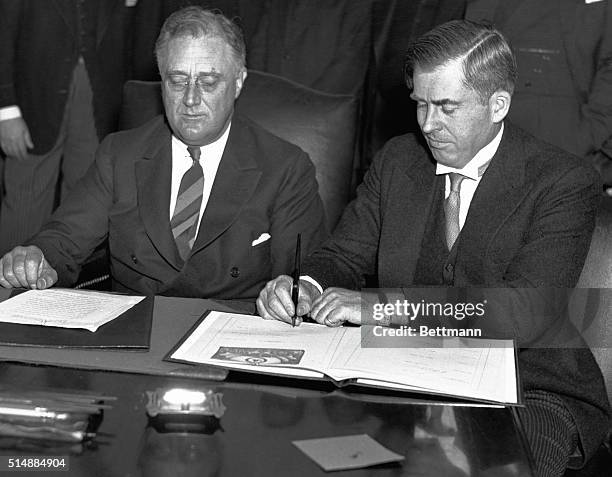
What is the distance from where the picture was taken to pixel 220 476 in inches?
52.0

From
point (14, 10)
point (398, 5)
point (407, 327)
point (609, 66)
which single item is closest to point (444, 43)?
point (407, 327)

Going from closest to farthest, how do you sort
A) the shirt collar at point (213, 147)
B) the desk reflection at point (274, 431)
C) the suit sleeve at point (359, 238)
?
the desk reflection at point (274, 431)
the suit sleeve at point (359, 238)
the shirt collar at point (213, 147)

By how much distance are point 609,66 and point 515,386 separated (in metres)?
1.83

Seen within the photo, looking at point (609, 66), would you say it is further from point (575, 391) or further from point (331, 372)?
point (331, 372)

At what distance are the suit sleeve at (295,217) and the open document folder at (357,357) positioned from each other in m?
0.71

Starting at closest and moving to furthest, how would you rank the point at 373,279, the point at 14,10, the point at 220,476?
the point at 220,476, the point at 373,279, the point at 14,10

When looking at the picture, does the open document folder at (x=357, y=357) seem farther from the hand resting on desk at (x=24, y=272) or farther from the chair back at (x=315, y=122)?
the chair back at (x=315, y=122)

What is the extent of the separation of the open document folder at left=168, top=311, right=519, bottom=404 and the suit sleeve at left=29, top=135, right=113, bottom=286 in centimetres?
79

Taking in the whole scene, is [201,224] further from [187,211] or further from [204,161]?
[204,161]

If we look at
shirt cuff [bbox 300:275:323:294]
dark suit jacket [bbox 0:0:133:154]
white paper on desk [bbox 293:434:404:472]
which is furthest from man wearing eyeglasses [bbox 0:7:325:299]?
dark suit jacket [bbox 0:0:133:154]

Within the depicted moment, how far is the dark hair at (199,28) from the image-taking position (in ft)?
8.44

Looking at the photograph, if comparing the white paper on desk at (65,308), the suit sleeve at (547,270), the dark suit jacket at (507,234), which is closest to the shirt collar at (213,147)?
the dark suit jacket at (507,234)

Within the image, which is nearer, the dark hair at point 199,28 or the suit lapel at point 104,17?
the dark hair at point 199,28

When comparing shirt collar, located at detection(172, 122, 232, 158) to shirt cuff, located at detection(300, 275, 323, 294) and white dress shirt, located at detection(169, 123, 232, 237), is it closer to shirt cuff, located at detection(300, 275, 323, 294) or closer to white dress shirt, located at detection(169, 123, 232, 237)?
white dress shirt, located at detection(169, 123, 232, 237)
